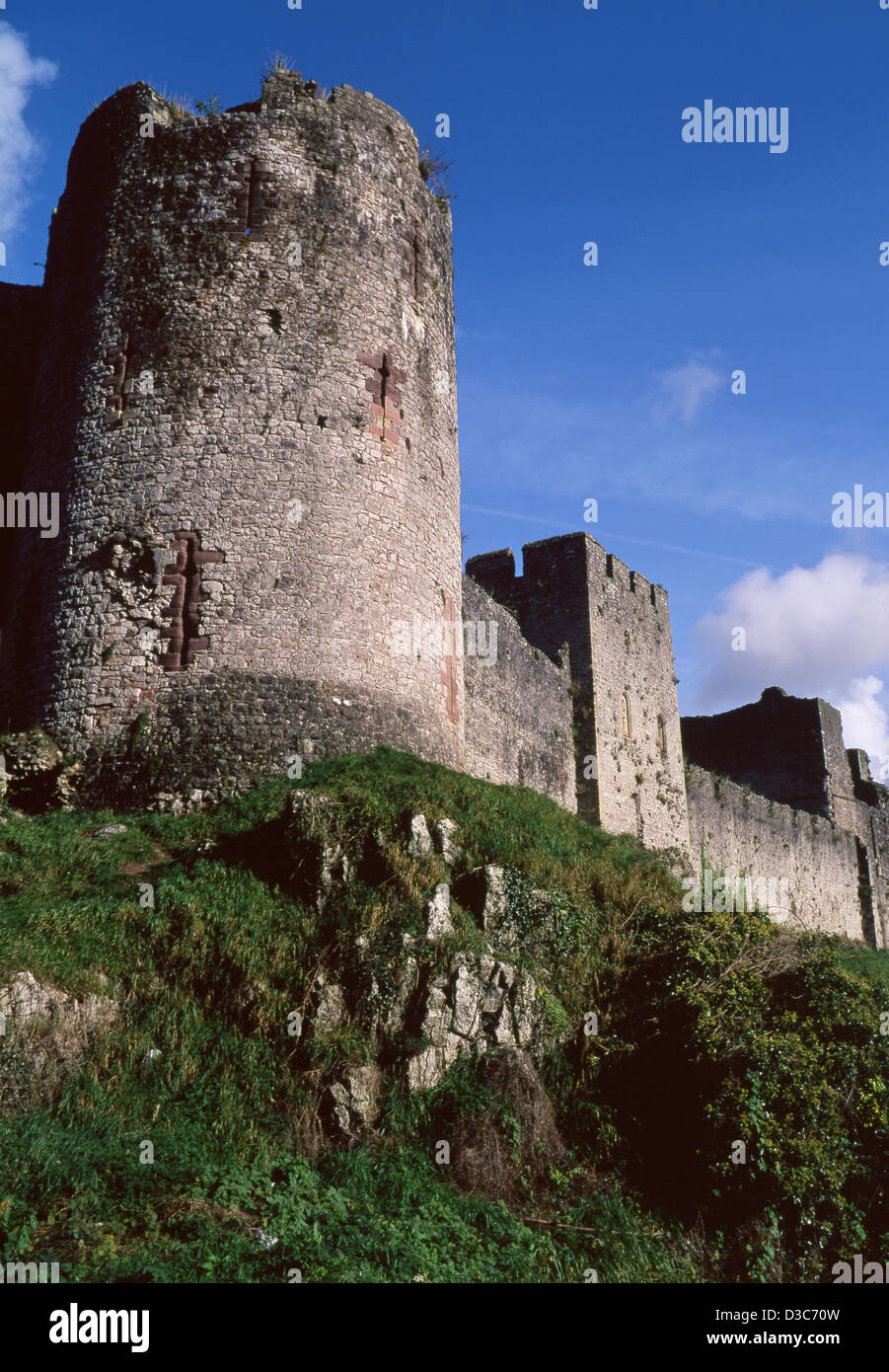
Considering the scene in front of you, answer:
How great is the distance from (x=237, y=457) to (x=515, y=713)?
324 inches

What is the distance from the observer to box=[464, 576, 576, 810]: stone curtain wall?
17062 mm

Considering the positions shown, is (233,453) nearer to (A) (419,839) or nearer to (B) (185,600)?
(B) (185,600)

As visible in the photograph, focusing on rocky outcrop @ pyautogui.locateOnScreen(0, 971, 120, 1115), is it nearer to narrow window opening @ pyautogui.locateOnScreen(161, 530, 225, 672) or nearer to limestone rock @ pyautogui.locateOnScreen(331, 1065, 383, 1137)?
limestone rock @ pyautogui.locateOnScreen(331, 1065, 383, 1137)

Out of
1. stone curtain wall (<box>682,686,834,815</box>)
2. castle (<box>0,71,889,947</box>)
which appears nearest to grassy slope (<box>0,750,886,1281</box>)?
castle (<box>0,71,889,947</box>)

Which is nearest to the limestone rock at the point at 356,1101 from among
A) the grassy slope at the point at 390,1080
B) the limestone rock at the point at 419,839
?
the grassy slope at the point at 390,1080

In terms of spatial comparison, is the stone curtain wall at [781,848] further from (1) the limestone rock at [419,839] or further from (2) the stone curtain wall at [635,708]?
(1) the limestone rock at [419,839]

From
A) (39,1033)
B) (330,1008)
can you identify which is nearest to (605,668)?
(330,1008)

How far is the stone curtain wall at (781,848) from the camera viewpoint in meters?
25.4

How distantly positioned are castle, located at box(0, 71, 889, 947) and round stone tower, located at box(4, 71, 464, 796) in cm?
3

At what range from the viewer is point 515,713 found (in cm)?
1839

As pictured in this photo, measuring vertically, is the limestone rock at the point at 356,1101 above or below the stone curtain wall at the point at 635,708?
below

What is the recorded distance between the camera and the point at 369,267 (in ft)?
43.1

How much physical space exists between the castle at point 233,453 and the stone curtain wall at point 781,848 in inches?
536
